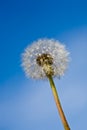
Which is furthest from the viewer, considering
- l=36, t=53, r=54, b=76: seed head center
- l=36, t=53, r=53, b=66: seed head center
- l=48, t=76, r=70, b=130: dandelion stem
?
l=36, t=53, r=53, b=66: seed head center

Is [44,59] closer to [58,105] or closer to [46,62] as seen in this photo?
[46,62]

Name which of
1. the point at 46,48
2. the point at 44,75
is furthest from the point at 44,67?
the point at 46,48

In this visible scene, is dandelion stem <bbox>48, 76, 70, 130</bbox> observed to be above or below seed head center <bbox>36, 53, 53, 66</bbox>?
below

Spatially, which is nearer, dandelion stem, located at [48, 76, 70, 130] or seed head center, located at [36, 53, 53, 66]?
dandelion stem, located at [48, 76, 70, 130]

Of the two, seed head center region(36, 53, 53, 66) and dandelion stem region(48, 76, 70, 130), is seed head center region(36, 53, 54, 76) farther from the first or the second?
dandelion stem region(48, 76, 70, 130)

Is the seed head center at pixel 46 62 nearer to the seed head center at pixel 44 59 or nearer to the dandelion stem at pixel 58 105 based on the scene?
the seed head center at pixel 44 59

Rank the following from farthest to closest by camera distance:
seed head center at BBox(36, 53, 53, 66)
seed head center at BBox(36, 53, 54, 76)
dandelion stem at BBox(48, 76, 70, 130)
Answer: seed head center at BBox(36, 53, 53, 66) → seed head center at BBox(36, 53, 54, 76) → dandelion stem at BBox(48, 76, 70, 130)
